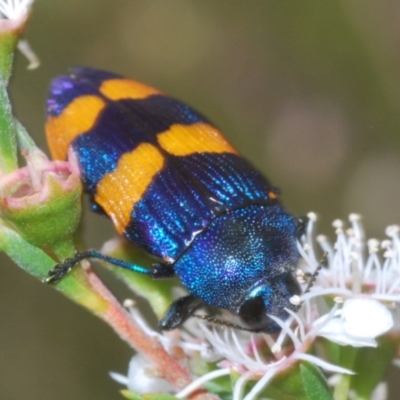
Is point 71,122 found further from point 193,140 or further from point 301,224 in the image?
point 301,224

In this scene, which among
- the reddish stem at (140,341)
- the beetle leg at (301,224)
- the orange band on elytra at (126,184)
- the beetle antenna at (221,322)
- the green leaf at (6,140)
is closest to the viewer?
the green leaf at (6,140)

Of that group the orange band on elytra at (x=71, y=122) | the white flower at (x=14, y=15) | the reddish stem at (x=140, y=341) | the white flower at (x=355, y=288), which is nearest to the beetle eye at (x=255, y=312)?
the white flower at (x=355, y=288)

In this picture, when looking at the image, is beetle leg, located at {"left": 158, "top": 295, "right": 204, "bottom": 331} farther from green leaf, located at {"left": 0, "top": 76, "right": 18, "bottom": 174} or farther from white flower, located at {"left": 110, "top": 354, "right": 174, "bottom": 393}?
green leaf, located at {"left": 0, "top": 76, "right": 18, "bottom": 174}

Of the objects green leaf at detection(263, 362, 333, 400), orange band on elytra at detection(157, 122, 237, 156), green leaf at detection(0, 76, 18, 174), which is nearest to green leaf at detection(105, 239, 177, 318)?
orange band on elytra at detection(157, 122, 237, 156)

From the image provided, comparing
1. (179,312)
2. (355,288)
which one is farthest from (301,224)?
(179,312)

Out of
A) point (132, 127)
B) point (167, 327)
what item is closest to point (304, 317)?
point (167, 327)

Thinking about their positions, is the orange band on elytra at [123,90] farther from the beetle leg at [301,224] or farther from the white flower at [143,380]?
the white flower at [143,380]
